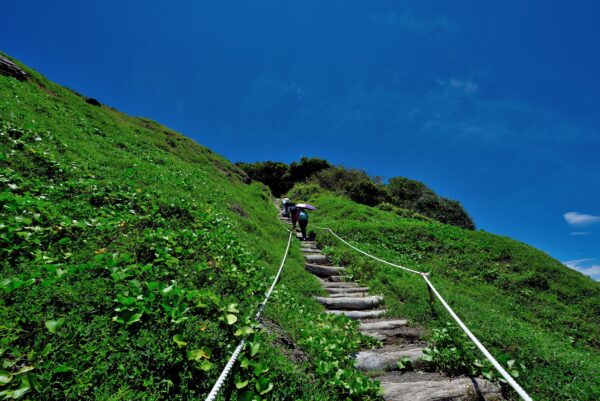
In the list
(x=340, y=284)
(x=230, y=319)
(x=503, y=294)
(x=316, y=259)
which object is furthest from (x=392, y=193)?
(x=230, y=319)

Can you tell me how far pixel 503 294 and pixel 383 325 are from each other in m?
8.94

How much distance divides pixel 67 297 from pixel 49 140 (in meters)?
9.42

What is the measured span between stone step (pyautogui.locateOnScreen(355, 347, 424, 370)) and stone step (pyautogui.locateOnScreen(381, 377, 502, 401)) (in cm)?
61

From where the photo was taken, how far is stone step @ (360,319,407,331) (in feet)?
A: 21.3

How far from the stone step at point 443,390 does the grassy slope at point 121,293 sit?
645mm

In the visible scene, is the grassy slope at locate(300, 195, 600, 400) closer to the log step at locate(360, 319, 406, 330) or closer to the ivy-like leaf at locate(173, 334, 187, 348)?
the log step at locate(360, 319, 406, 330)

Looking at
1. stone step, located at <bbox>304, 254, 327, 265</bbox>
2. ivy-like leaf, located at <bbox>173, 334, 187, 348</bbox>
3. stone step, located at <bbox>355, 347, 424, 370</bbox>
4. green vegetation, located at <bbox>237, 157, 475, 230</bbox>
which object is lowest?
stone step, located at <bbox>355, 347, 424, 370</bbox>

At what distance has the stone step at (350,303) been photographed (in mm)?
7793

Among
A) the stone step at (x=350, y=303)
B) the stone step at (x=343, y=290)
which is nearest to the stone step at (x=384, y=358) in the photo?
the stone step at (x=350, y=303)

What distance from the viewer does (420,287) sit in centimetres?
884

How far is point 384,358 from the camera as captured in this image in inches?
206

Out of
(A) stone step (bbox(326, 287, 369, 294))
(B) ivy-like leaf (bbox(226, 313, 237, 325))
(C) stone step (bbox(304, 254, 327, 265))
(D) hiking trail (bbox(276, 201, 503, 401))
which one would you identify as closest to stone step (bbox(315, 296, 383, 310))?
(D) hiking trail (bbox(276, 201, 503, 401))

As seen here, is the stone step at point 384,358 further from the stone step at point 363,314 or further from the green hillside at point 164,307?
the stone step at point 363,314

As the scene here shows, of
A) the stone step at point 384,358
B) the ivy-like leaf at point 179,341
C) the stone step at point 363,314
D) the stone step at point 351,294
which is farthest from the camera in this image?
the stone step at point 351,294
